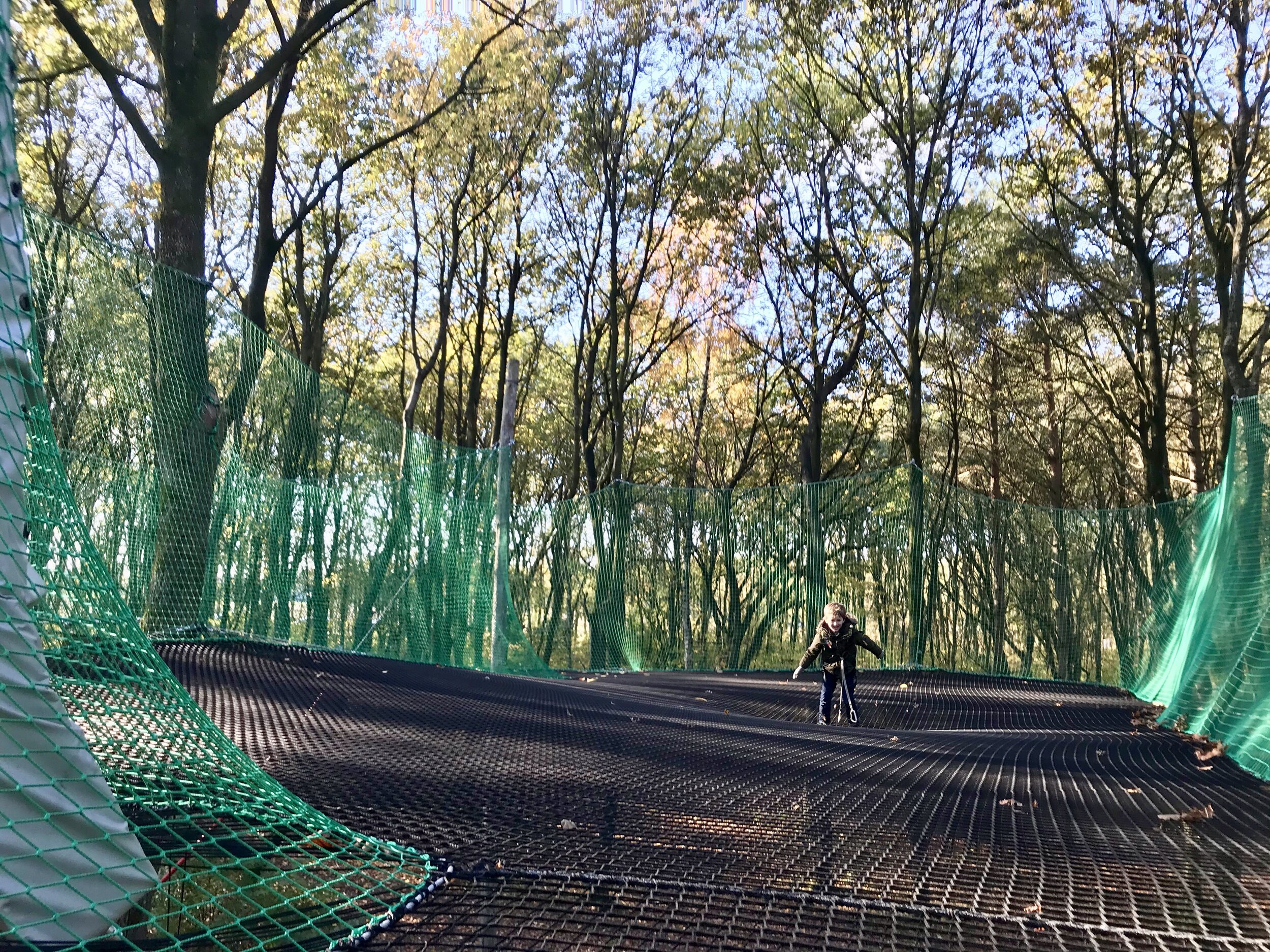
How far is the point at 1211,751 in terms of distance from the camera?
4691 mm

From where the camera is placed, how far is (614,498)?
504 inches

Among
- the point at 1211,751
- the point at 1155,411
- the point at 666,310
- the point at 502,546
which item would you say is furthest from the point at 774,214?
the point at 1211,751

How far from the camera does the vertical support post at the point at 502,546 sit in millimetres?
8766

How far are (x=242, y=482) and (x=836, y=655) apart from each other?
15.8 ft

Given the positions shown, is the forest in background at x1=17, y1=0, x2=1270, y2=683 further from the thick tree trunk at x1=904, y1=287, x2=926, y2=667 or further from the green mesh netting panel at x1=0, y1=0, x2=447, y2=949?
the green mesh netting panel at x1=0, y1=0, x2=447, y2=949

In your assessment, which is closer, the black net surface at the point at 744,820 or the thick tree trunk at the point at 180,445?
Answer: the black net surface at the point at 744,820

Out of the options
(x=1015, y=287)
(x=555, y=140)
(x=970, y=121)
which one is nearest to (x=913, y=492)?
(x=970, y=121)

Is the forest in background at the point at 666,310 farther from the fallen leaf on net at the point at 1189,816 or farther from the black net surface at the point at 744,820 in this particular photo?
the fallen leaf on net at the point at 1189,816

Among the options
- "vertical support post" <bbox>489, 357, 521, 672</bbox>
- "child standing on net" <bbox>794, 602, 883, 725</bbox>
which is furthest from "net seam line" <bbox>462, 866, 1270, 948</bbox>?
"vertical support post" <bbox>489, 357, 521, 672</bbox>

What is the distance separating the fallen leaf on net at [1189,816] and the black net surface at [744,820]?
4 cm

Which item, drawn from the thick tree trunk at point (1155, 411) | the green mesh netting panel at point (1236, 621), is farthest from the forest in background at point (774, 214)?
the green mesh netting panel at point (1236, 621)

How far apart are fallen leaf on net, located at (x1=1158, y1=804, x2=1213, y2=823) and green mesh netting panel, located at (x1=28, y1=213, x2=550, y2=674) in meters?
5.54

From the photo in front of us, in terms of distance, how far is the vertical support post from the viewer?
877 centimetres

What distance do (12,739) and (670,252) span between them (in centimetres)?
1675
